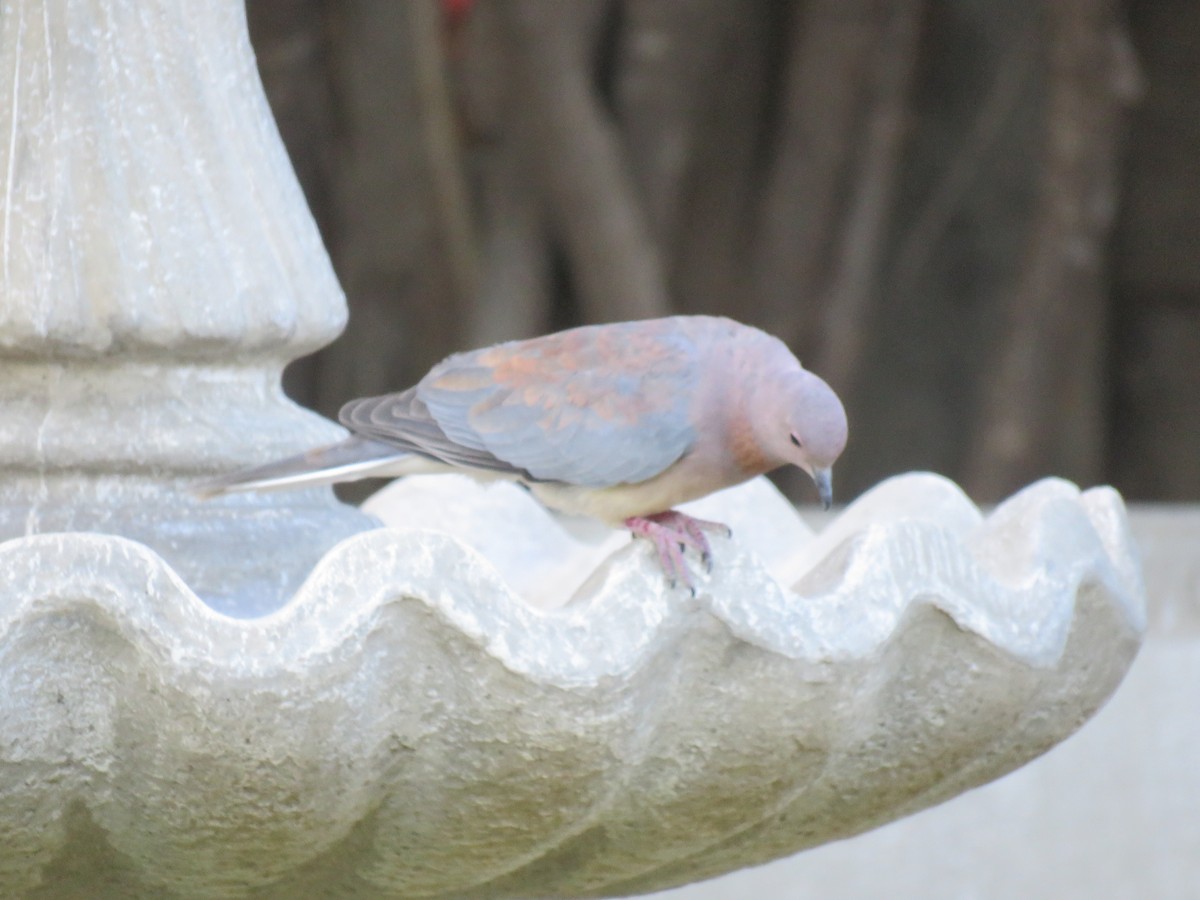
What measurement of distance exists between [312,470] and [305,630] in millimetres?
446

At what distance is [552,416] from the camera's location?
1957 mm

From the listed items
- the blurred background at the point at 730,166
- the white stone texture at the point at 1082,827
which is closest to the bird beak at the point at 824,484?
the white stone texture at the point at 1082,827

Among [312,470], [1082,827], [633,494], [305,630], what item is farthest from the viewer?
[1082,827]

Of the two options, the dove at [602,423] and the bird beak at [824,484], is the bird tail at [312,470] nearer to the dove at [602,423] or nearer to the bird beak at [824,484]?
the dove at [602,423]

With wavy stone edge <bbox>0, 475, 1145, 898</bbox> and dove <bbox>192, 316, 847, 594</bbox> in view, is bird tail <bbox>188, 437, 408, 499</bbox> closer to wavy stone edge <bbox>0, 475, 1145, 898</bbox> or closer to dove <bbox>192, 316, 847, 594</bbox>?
dove <bbox>192, 316, 847, 594</bbox>

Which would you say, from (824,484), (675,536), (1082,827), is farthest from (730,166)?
(675,536)

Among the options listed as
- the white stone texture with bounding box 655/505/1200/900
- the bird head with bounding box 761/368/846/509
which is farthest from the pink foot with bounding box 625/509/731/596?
the white stone texture with bounding box 655/505/1200/900

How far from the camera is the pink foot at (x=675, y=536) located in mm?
1588

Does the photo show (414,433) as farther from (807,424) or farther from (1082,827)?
Result: (1082,827)

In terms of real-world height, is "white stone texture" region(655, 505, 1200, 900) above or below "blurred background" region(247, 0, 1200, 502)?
below

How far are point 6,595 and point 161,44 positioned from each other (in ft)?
2.59

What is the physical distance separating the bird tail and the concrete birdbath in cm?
9

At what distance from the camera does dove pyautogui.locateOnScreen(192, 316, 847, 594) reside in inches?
76.9

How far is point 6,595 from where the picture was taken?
139 cm
